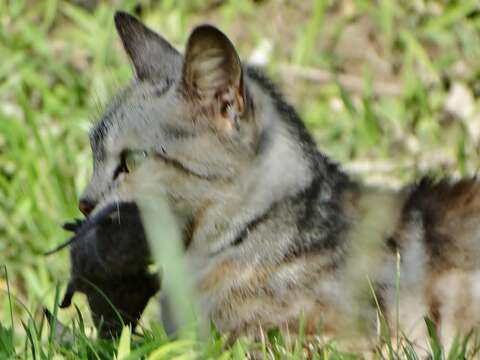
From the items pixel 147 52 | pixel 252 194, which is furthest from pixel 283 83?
pixel 252 194

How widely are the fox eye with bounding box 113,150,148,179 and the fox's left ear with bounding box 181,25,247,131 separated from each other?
0.24m

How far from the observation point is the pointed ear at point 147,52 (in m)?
4.29

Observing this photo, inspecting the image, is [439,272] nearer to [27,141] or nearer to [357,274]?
[357,274]

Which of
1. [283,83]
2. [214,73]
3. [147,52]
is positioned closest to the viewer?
[214,73]

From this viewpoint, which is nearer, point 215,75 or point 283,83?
point 215,75

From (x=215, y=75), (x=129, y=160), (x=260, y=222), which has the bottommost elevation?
(x=260, y=222)

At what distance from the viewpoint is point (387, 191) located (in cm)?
438

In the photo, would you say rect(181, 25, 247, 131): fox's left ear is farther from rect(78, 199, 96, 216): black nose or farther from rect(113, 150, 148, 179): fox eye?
rect(78, 199, 96, 216): black nose

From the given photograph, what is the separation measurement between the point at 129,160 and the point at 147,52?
417mm

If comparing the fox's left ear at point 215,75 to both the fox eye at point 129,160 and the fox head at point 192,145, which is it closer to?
the fox head at point 192,145

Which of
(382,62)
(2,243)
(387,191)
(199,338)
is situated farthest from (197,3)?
(199,338)

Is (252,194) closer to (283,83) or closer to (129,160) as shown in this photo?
(129,160)

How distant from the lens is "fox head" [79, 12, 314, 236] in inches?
161

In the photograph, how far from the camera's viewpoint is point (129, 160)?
13.5 ft
